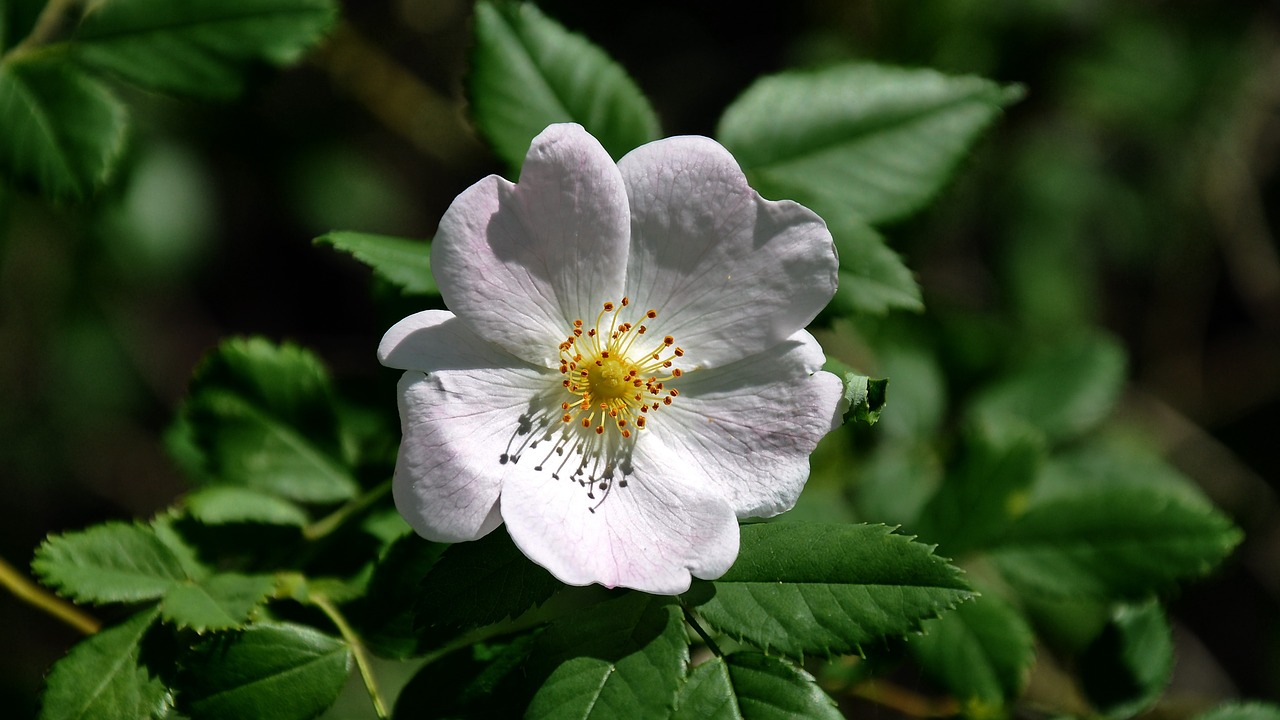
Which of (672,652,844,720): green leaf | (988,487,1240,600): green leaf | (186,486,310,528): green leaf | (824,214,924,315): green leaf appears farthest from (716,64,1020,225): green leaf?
(186,486,310,528): green leaf

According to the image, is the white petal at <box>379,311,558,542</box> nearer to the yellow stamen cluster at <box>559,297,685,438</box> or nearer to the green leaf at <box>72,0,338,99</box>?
the yellow stamen cluster at <box>559,297,685,438</box>

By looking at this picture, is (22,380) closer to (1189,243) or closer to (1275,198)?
(1189,243)

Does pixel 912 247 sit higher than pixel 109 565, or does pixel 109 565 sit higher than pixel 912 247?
pixel 109 565

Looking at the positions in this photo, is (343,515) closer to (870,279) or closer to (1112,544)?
(870,279)

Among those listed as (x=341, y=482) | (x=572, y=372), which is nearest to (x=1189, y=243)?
(x=572, y=372)

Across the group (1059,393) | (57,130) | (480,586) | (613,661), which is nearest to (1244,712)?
(1059,393)

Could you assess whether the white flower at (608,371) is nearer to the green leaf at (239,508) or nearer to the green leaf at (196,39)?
the green leaf at (239,508)
